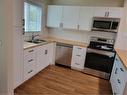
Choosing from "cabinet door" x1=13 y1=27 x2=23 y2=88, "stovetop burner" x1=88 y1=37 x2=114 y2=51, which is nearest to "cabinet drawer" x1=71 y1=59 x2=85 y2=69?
"stovetop burner" x1=88 y1=37 x2=114 y2=51

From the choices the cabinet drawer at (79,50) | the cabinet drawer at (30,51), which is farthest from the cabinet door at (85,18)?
the cabinet drawer at (30,51)

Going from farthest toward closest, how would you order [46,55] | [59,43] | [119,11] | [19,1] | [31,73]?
[59,43]
[46,55]
[119,11]
[31,73]
[19,1]

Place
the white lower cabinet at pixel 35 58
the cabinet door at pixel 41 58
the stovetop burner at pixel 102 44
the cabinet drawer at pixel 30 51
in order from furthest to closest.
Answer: the stovetop burner at pixel 102 44
the cabinet door at pixel 41 58
the white lower cabinet at pixel 35 58
the cabinet drawer at pixel 30 51

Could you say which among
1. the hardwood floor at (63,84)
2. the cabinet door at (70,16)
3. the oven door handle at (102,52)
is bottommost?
the hardwood floor at (63,84)

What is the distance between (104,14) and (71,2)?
51.0 inches

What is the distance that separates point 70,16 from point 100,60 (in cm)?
166

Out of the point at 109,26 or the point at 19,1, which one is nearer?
the point at 19,1

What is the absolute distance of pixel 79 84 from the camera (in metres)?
2.96

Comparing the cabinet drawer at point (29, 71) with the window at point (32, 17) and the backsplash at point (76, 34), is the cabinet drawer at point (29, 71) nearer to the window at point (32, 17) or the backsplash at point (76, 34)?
the window at point (32, 17)

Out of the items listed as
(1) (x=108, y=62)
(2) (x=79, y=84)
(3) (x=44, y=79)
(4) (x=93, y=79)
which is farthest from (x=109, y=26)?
(3) (x=44, y=79)

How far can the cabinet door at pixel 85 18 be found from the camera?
3.40 metres

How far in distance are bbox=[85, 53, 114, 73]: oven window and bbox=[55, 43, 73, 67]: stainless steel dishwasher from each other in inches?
23.4

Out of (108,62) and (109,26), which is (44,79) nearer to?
(108,62)

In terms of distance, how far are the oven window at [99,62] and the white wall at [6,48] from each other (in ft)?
7.20
